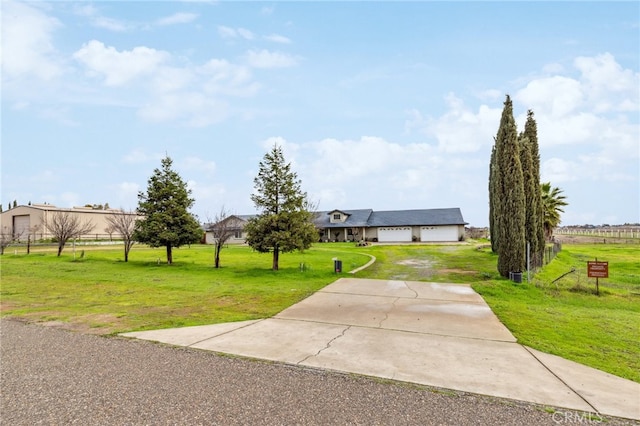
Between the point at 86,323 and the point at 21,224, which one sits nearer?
the point at 86,323

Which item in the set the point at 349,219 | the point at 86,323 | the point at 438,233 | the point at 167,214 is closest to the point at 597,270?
the point at 86,323

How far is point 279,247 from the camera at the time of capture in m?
17.8

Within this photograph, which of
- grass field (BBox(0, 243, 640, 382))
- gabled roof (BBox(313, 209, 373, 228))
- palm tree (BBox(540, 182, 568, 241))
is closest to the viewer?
grass field (BBox(0, 243, 640, 382))

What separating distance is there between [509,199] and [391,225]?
1217 inches

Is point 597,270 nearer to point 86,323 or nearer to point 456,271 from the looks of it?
point 456,271

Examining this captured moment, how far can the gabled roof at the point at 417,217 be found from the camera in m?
44.1

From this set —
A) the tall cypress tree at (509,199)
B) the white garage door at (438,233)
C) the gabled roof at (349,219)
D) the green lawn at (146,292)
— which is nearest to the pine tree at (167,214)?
the green lawn at (146,292)

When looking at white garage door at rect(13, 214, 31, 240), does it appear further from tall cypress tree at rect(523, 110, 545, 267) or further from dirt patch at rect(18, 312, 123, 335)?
tall cypress tree at rect(523, 110, 545, 267)

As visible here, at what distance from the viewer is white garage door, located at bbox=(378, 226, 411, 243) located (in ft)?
148

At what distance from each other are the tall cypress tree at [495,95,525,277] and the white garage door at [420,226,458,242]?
96.0 ft

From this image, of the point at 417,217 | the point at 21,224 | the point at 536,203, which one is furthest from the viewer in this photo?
the point at 417,217

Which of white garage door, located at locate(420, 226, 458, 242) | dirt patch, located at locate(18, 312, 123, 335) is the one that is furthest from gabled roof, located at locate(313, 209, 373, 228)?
dirt patch, located at locate(18, 312, 123, 335)

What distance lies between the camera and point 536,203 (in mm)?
18953

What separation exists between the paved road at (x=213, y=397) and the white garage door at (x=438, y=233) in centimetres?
4192
